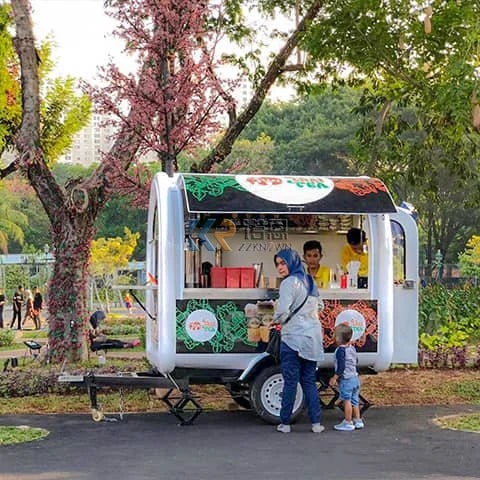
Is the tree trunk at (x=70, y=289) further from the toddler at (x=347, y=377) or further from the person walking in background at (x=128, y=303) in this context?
the person walking in background at (x=128, y=303)

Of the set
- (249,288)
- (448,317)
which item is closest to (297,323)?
(249,288)

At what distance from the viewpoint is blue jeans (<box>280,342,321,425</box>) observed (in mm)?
9930

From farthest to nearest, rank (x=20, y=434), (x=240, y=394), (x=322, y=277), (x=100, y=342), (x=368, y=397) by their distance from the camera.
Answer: (x=100, y=342) < (x=368, y=397) < (x=322, y=277) < (x=240, y=394) < (x=20, y=434)

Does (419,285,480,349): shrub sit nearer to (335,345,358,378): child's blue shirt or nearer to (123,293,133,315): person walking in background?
(335,345,358,378): child's blue shirt

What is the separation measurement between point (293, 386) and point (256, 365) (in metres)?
0.59

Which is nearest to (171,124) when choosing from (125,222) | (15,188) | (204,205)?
(204,205)

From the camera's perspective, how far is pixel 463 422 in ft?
34.0

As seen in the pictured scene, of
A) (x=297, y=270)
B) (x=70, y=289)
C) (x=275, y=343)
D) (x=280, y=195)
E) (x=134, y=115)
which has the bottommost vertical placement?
(x=275, y=343)

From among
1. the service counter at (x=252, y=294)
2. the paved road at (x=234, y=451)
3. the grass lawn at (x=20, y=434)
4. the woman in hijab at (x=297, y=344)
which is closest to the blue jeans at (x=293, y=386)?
the woman in hijab at (x=297, y=344)

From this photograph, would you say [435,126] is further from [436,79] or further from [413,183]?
[436,79]

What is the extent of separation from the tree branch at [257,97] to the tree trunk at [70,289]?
2273 mm

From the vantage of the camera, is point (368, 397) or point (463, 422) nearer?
point (463, 422)

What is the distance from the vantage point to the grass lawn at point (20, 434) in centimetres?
937

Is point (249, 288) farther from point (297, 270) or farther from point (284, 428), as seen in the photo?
point (284, 428)
